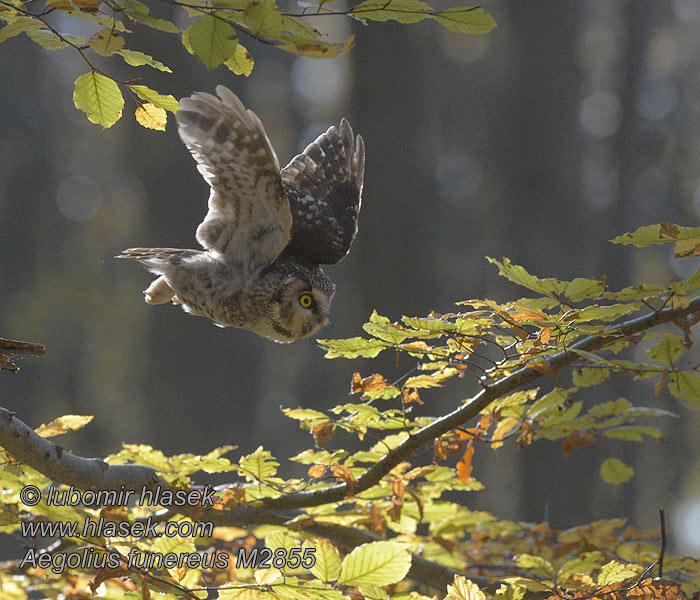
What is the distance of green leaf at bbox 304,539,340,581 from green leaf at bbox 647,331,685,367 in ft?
3.62

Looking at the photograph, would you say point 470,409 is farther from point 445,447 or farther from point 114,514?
point 114,514

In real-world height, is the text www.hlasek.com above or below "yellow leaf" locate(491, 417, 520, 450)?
below

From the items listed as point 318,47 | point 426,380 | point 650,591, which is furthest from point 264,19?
point 650,591

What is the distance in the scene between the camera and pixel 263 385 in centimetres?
1409

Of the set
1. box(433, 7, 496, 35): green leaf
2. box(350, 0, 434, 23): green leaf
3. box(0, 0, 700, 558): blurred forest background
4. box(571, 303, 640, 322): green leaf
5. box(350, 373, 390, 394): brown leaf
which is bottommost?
box(350, 373, 390, 394): brown leaf

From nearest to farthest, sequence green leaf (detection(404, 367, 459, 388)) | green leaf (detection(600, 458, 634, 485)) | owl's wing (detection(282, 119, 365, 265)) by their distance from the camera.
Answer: green leaf (detection(404, 367, 459, 388)), green leaf (detection(600, 458, 634, 485)), owl's wing (detection(282, 119, 365, 265))

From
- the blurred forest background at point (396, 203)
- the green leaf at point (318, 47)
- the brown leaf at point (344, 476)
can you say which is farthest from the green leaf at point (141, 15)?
the blurred forest background at point (396, 203)

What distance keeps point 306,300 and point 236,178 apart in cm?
67

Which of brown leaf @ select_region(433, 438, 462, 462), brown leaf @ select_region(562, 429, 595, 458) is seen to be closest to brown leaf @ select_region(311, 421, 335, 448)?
brown leaf @ select_region(433, 438, 462, 462)

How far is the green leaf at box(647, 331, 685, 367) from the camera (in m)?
2.00

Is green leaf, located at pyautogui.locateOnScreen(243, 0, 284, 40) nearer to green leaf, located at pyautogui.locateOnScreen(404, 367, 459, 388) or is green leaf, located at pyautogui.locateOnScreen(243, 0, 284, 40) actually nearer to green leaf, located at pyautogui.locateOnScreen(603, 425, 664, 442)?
green leaf, located at pyautogui.locateOnScreen(404, 367, 459, 388)

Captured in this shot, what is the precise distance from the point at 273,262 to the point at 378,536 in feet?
4.12

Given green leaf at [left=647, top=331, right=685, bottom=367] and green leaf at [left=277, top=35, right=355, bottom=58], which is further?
green leaf at [left=647, top=331, right=685, bottom=367]

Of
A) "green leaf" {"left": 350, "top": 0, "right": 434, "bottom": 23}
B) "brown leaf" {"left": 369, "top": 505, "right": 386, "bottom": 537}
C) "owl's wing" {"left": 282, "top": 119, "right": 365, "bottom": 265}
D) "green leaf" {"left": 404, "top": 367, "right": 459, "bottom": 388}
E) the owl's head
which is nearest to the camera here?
"green leaf" {"left": 350, "top": 0, "right": 434, "bottom": 23}
